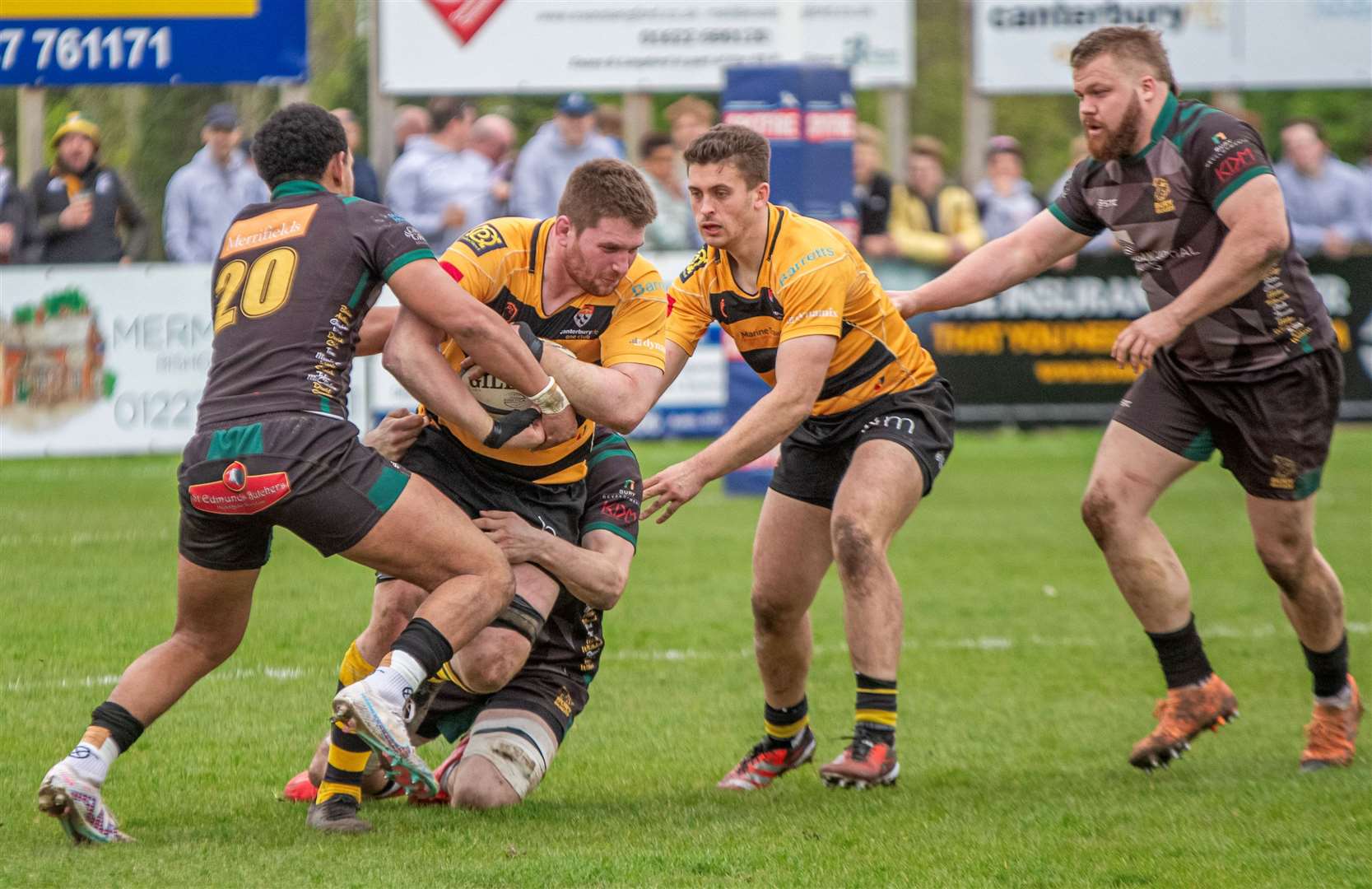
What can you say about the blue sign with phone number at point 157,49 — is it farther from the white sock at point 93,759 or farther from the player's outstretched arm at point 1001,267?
the white sock at point 93,759

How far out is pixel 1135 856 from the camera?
16.1 feet

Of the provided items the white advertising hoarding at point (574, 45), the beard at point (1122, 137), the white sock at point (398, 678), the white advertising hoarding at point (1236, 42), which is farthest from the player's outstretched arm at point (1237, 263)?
the white advertising hoarding at point (1236, 42)

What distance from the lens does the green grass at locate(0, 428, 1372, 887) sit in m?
4.74

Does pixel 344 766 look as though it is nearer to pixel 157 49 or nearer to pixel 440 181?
pixel 157 49

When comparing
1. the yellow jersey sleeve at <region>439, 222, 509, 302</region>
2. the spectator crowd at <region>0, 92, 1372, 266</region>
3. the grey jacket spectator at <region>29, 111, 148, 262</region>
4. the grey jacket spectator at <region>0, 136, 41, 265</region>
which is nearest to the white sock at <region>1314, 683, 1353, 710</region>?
the yellow jersey sleeve at <region>439, 222, 509, 302</region>

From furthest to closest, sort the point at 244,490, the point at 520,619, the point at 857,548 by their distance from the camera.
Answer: the point at 857,548 → the point at 520,619 → the point at 244,490

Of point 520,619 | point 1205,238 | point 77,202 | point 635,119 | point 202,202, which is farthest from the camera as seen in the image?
point 635,119

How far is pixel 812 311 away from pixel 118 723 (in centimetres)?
245

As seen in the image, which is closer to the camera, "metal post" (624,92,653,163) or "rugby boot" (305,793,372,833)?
"rugby boot" (305,793,372,833)

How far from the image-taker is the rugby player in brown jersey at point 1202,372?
19.3 feet

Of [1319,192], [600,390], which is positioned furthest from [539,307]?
[1319,192]

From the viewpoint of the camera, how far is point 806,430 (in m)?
6.32

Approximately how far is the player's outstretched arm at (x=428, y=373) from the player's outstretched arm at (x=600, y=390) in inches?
11.0

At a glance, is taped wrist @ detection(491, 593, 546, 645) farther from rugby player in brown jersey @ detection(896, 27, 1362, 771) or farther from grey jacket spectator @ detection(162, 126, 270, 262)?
→ grey jacket spectator @ detection(162, 126, 270, 262)
